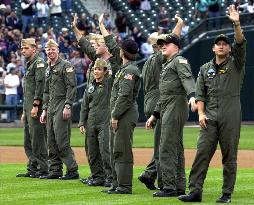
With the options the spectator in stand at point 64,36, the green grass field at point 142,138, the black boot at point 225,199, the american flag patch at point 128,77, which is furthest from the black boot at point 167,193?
the spectator in stand at point 64,36

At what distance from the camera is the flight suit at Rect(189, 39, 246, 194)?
39.9 feet

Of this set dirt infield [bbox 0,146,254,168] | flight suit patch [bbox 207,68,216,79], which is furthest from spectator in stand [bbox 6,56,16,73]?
flight suit patch [bbox 207,68,216,79]

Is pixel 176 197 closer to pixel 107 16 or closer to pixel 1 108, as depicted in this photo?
pixel 1 108

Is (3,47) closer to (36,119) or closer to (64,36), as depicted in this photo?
(64,36)

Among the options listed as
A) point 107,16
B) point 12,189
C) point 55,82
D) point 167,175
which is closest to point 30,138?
point 55,82

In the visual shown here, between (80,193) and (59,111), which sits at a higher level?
(59,111)

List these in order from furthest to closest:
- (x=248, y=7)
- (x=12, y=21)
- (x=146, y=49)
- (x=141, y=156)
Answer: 1. (x=12, y=21)
2. (x=146, y=49)
3. (x=248, y=7)
4. (x=141, y=156)

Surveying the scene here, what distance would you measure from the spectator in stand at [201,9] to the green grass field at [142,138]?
5550 mm

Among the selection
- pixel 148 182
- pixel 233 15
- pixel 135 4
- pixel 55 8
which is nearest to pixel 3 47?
pixel 55 8

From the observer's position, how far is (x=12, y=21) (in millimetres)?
36156

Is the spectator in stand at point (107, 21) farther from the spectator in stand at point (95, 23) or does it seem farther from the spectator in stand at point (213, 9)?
the spectator in stand at point (213, 9)

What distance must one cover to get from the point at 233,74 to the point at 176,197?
73.6 inches

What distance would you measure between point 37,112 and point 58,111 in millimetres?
674

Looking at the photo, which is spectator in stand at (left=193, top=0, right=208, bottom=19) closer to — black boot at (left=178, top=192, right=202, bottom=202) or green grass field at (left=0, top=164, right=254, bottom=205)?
green grass field at (left=0, top=164, right=254, bottom=205)
